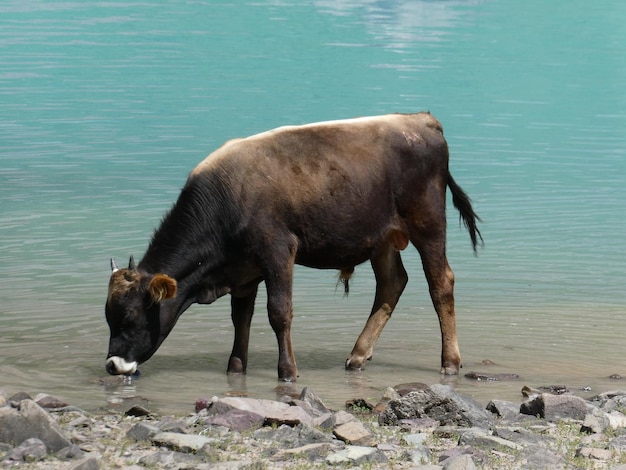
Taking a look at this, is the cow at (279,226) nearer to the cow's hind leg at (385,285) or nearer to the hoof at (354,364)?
the hoof at (354,364)

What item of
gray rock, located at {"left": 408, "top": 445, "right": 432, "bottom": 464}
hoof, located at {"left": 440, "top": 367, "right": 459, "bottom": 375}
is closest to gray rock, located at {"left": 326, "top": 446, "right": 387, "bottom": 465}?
gray rock, located at {"left": 408, "top": 445, "right": 432, "bottom": 464}

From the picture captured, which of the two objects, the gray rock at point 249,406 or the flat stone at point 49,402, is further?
the flat stone at point 49,402

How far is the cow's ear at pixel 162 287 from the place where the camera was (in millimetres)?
10188

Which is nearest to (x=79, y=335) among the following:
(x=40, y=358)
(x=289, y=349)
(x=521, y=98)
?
(x=40, y=358)

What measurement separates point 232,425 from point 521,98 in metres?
37.5

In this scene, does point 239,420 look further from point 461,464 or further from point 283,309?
point 283,309

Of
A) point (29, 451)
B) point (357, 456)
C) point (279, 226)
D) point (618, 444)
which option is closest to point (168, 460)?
point (29, 451)

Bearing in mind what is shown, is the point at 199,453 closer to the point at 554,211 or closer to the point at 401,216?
the point at 401,216

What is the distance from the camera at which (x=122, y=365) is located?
10.4 m

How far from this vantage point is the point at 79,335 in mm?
12234

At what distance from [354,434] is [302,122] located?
95.1ft

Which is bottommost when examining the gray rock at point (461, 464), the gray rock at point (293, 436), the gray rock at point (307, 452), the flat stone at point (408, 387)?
the flat stone at point (408, 387)

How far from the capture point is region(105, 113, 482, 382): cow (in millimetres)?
10477

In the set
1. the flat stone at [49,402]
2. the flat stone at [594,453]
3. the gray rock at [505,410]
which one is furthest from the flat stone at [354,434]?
the flat stone at [49,402]
